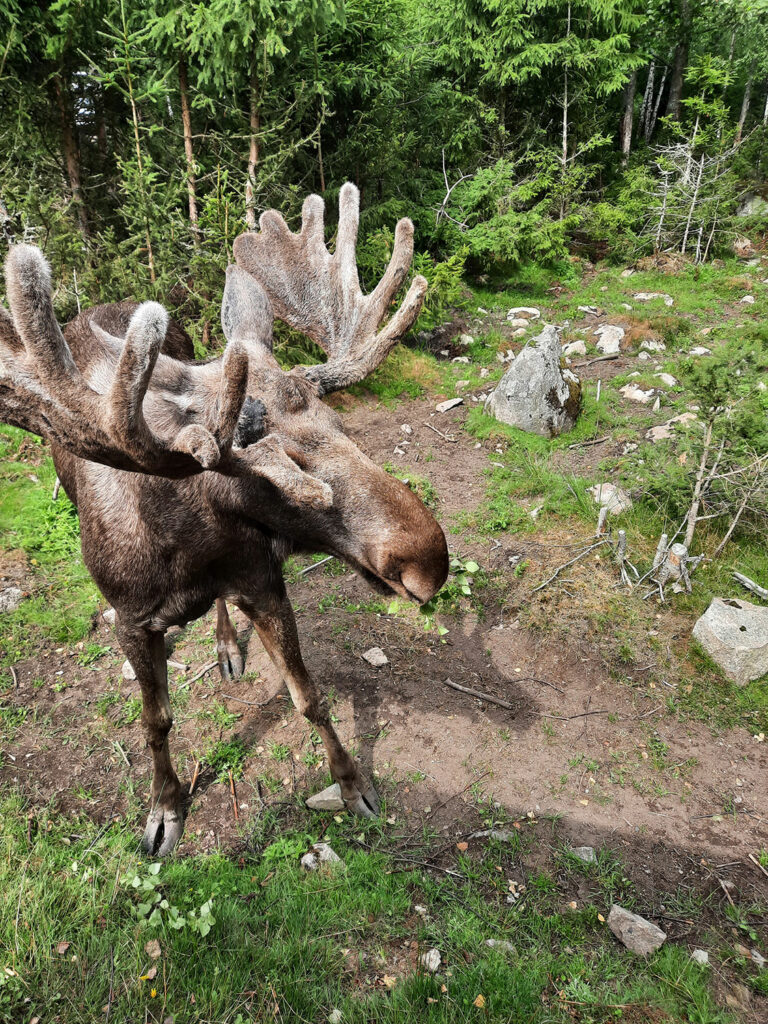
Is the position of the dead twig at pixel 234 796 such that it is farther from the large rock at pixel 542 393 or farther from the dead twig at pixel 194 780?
the large rock at pixel 542 393

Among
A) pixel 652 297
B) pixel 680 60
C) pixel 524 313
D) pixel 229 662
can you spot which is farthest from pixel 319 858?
pixel 680 60

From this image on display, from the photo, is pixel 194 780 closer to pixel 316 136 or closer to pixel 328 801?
pixel 328 801

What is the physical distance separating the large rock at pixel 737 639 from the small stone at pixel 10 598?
586cm

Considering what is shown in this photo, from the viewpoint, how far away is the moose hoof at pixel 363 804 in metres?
3.47

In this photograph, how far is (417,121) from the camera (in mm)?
12039


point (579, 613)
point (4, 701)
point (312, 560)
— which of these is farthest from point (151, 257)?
point (579, 613)

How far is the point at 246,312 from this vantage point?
113 inches

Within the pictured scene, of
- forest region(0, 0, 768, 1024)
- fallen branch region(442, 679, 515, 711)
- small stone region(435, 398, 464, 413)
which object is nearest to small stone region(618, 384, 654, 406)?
forest region(0, 0, 768, 1024)

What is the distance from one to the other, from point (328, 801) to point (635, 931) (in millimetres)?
1755

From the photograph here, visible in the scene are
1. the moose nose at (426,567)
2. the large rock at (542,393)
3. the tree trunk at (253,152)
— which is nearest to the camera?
the moose nose at (426,567)

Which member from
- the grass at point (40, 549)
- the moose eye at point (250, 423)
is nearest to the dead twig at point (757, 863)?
the moose eye at point (250, 423)

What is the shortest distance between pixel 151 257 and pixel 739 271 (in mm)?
12823

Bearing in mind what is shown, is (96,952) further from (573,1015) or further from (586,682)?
(586,682)

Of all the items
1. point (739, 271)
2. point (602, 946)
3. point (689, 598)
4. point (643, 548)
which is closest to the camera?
point (602, 946)
